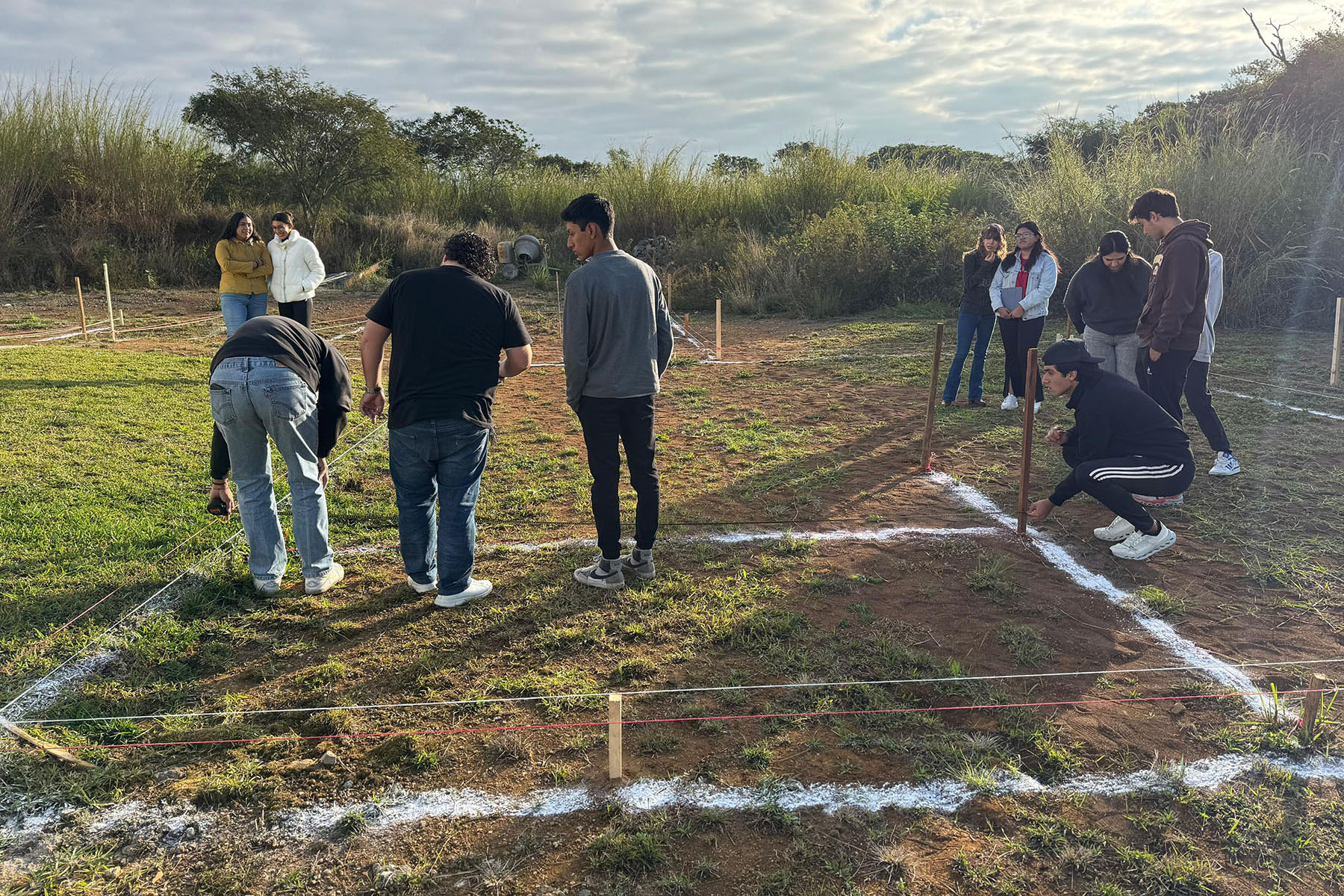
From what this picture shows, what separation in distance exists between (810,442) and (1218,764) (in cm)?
464

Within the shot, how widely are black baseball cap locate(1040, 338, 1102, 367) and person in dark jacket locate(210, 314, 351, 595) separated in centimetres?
408

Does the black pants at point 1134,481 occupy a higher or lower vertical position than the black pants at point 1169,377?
lower

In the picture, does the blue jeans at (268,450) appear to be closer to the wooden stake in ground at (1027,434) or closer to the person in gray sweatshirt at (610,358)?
the person in gray sweatshirt at (610,358)

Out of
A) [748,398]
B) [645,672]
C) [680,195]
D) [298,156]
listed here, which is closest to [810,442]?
[748,398]

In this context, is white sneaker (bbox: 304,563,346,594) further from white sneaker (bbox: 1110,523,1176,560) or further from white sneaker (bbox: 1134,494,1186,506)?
white sneaker (bbox: 1134,494,1186,506)

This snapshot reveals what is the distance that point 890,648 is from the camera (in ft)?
12.2

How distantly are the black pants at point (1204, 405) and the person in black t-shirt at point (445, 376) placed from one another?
5084 millimetres

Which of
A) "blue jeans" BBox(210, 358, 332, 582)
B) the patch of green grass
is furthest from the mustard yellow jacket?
the patch of green grass

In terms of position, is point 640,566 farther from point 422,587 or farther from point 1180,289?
point 1180,289

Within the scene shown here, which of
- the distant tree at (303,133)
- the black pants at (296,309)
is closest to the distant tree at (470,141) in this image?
the distant tree at (303,133)

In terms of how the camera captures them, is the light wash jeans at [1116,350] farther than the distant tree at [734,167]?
No

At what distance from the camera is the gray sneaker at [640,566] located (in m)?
4.50

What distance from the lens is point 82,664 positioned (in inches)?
141

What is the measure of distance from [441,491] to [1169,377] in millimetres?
4956
